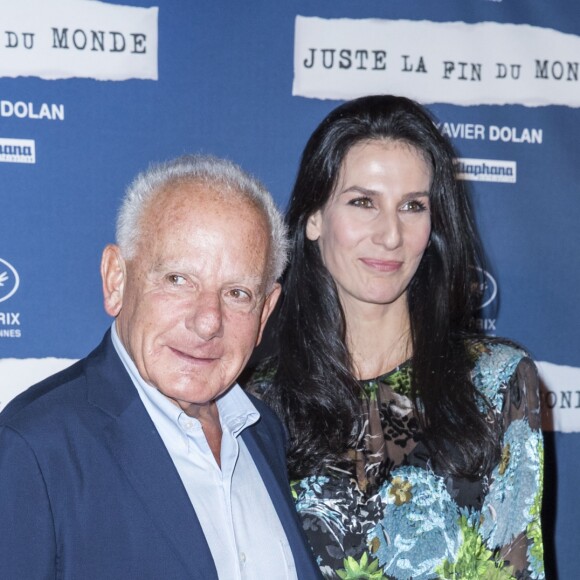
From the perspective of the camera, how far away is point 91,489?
1.40 meters

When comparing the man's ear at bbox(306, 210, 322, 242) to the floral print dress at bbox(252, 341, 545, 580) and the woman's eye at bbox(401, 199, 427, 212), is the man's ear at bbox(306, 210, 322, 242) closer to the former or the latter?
the woman's eye at bbox(401, 199, 427, 212)

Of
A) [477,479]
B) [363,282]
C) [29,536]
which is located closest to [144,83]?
[363,282]

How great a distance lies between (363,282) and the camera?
87.1 inches

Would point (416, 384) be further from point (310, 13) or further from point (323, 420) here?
point (310, 13)

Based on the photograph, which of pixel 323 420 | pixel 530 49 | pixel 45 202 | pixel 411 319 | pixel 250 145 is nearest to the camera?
pixel 323 420

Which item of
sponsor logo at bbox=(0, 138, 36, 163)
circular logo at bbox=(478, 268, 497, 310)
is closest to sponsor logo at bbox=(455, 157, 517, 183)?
circular logo at bbox=(478, 268, 497, 310)

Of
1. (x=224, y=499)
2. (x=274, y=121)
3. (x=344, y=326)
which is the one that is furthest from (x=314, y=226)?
(x=224, y=499)

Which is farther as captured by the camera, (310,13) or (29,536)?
Answer: (310,13)

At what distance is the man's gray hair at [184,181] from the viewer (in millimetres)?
1630

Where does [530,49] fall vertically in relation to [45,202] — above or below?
above

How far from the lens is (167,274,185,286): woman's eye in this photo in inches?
62.5

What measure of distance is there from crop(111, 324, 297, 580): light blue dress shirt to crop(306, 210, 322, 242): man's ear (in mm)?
736

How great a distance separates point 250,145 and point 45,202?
68 centimetres

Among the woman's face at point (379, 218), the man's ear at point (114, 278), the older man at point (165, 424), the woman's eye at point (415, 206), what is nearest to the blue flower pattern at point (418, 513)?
the older man at point (165, 424)
